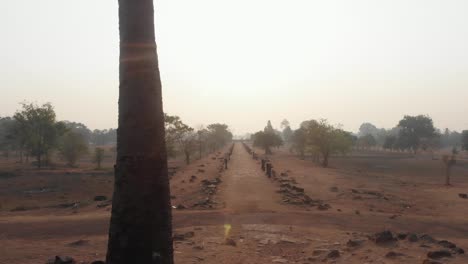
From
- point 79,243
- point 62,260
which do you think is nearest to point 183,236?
point 79,243

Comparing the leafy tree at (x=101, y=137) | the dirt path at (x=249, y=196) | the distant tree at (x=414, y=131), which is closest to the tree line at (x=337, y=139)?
the distant tree at (x=414, y=131)

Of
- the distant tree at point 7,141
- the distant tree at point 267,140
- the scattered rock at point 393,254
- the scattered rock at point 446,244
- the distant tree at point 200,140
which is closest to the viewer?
the scattered rock at point 393,254

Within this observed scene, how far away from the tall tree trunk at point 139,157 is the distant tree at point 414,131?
104265 mm

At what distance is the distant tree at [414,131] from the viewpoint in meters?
103

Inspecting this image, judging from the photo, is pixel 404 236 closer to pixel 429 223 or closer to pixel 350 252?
pixel 350 252

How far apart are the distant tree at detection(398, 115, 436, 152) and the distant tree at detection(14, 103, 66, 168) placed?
77.4 m

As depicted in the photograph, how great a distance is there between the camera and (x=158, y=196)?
21.0 ft

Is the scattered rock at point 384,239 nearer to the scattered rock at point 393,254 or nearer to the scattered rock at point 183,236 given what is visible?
the scattered rock at point 393,254

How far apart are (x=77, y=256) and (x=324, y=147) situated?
46.1 metres

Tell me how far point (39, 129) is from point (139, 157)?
5578 centimetres

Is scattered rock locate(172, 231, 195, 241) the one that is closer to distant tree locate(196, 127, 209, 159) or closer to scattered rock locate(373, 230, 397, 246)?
scattered rock locate(373, 230, 397, 246)

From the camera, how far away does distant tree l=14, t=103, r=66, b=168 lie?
182 ft

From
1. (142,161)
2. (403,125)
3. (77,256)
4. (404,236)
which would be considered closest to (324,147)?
(404,236)

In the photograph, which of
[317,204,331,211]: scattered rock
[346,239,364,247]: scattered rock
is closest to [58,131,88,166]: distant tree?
[317,204,331,211]: scattered rock
